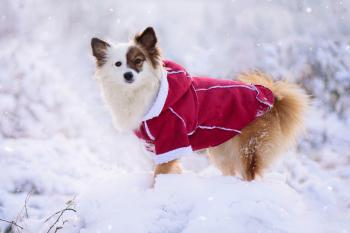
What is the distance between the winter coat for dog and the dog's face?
0.52ft

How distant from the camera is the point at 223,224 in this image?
96.9 inches

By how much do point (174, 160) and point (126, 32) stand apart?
362cm

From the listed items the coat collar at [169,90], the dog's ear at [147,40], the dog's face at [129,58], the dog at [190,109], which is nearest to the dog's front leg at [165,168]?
the dog at [190,109]

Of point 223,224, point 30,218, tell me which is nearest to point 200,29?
point 30,218

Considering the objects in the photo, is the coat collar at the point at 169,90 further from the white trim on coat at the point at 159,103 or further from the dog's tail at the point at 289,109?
the dog's tail at the point at 289,109

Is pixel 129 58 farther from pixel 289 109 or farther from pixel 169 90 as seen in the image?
pixel 289 109

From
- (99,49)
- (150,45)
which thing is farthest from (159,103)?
(99,49)

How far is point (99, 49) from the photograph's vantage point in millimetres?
3416

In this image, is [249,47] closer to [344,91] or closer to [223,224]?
[344,91]

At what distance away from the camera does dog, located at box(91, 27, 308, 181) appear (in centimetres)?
328

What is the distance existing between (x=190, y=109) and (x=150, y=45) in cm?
53

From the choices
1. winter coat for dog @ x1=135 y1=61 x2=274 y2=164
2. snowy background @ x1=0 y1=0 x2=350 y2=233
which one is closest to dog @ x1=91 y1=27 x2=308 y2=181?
winter coat for dog @ x1=135 y1=61 x2=274 y2=164

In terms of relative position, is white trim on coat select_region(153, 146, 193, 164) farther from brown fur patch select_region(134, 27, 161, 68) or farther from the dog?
brown fur patch select_region(134, 27, 161, 68)

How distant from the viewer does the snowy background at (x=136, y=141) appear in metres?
2.72
